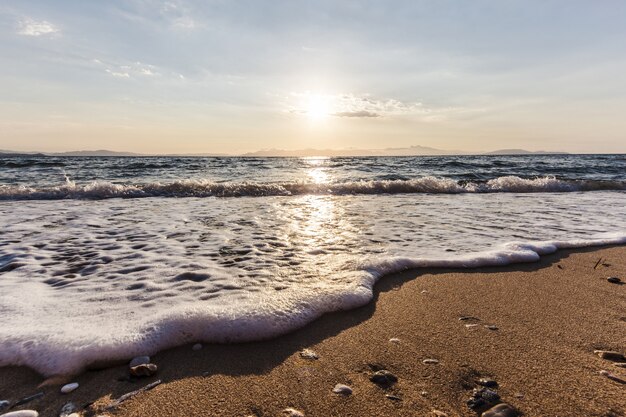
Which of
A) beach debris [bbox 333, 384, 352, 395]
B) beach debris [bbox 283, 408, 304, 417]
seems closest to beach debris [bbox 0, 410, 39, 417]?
beach debris [bbox 283, 408, 304, 417]

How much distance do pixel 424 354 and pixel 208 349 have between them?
Answer: 1542mm

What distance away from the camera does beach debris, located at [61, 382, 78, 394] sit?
6.89 feet

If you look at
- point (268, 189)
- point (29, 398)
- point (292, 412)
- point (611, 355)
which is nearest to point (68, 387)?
point (29, 398)

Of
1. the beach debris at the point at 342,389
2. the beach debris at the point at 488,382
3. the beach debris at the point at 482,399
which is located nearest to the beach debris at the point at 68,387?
the beach debris at the point at 342,389

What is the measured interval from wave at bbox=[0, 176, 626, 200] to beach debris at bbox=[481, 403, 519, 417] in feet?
35.7

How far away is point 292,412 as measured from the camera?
1901 millimetres

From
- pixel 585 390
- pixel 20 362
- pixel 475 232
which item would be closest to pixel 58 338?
pixel 20 362

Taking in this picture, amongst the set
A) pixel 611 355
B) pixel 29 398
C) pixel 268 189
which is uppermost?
pixel 268 189

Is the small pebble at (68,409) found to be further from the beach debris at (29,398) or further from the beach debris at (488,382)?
the beach debris at (488,382)

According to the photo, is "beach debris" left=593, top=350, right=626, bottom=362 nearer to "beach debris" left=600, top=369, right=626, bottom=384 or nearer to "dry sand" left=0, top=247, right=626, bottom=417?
"dry sand" left=0, top=247, right=626, bottom=417

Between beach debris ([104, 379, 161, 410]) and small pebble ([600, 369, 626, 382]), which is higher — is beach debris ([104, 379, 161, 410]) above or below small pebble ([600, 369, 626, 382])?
below

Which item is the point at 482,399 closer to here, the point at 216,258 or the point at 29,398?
the point at 29,398

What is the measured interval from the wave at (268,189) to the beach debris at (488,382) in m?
10.6

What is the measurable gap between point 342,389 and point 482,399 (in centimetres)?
78
